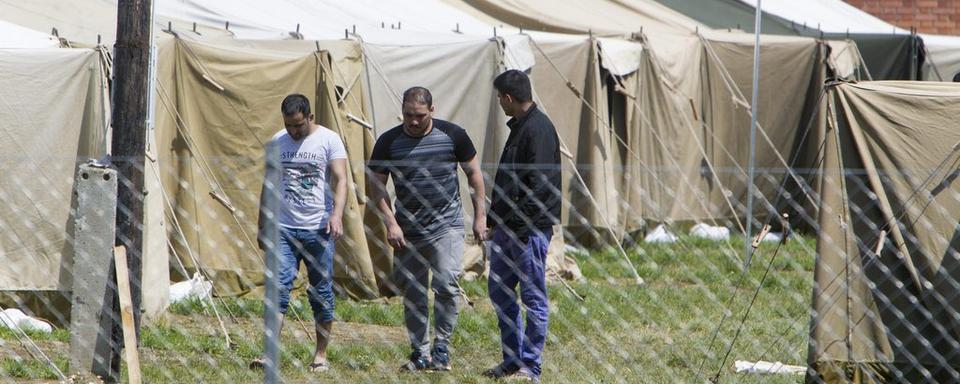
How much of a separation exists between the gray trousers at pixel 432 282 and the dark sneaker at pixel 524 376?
49cm

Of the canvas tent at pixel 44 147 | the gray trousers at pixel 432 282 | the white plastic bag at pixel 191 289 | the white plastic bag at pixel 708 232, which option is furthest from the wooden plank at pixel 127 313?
the white plastic bag at pixel 708 232

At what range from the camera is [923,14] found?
707 inches

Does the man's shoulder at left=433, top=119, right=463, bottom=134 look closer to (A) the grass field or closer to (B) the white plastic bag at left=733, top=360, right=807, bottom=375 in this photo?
(A) the grass field

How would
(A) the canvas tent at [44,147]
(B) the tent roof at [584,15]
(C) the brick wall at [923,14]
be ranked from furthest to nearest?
(C) the brick wall at [923,14] < (B) the tent roof at [584,15] < (A) the canvas tent at [44,147]

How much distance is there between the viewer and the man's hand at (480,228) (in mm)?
6941

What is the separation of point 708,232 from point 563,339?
517 centimetres

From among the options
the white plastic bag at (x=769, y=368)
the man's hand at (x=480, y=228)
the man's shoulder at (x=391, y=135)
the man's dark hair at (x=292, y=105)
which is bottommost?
the white plastic bag at (x=769, y=368)

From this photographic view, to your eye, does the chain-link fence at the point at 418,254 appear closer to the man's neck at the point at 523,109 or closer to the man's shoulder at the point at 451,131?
the man's shoulder at the point at 451,131

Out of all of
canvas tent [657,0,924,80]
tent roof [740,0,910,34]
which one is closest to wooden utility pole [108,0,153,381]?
canvas tent [657,0,924,80]

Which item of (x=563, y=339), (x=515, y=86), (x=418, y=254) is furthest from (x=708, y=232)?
(x=515, y=86)

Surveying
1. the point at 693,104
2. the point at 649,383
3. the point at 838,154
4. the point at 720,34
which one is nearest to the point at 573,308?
the point at 649,383

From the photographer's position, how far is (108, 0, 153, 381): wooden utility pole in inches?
256

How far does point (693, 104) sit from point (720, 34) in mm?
1115

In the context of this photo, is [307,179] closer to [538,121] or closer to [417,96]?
[417,96]
